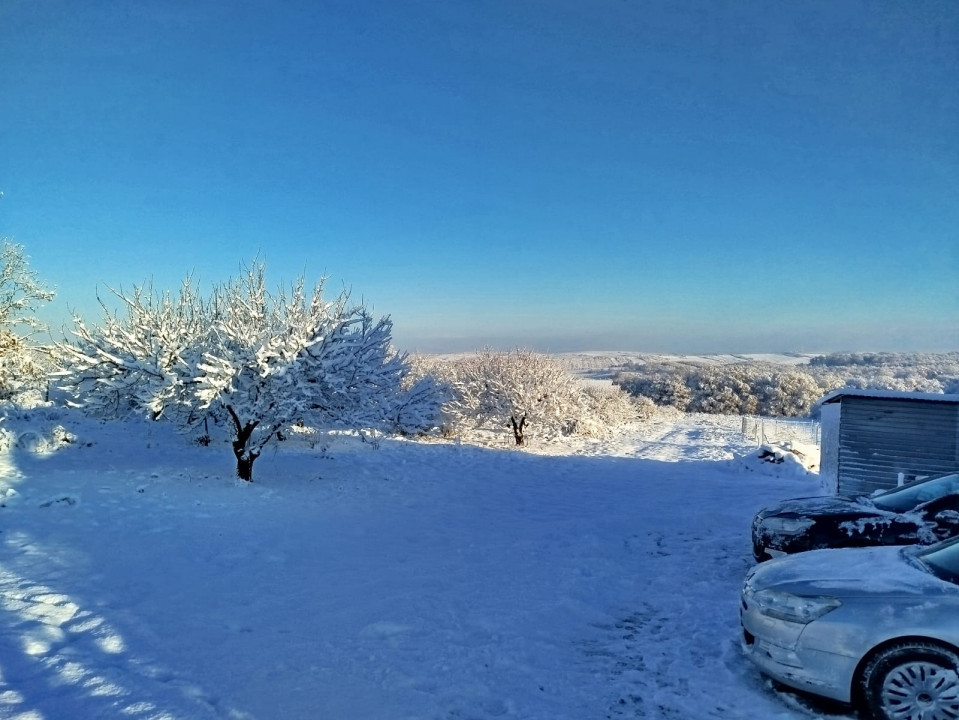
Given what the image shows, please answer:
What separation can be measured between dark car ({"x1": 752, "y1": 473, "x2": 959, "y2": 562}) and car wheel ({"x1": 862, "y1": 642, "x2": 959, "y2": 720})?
10.4 feet

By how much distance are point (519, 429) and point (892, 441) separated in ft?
58.4

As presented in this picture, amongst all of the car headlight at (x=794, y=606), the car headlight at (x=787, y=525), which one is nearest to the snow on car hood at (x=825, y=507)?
the car headlight at (x=787, y=525)

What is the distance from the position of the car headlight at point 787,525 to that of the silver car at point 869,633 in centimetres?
240

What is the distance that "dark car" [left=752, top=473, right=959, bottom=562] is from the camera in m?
6.46

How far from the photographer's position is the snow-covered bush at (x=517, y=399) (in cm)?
2888

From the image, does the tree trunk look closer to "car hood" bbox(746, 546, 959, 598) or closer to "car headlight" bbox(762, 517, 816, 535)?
"car headlight" bbox(762, 517, 816, 535)

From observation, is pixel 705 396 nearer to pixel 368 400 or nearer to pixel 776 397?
pixel 776 397

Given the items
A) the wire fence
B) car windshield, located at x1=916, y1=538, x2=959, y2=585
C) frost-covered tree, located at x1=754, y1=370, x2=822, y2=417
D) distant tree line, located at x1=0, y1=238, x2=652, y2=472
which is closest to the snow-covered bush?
the wire fence

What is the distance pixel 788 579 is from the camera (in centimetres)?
446

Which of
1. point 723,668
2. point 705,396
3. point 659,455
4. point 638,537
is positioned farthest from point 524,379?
point 705,396

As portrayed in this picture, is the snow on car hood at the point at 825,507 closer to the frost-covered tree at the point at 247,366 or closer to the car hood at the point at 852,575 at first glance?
the car hood at the point at 852,575

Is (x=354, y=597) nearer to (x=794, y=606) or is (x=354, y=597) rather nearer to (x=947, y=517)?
(x=794, y=606)

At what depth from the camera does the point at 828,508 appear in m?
7.15

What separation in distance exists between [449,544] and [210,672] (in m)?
4.84
